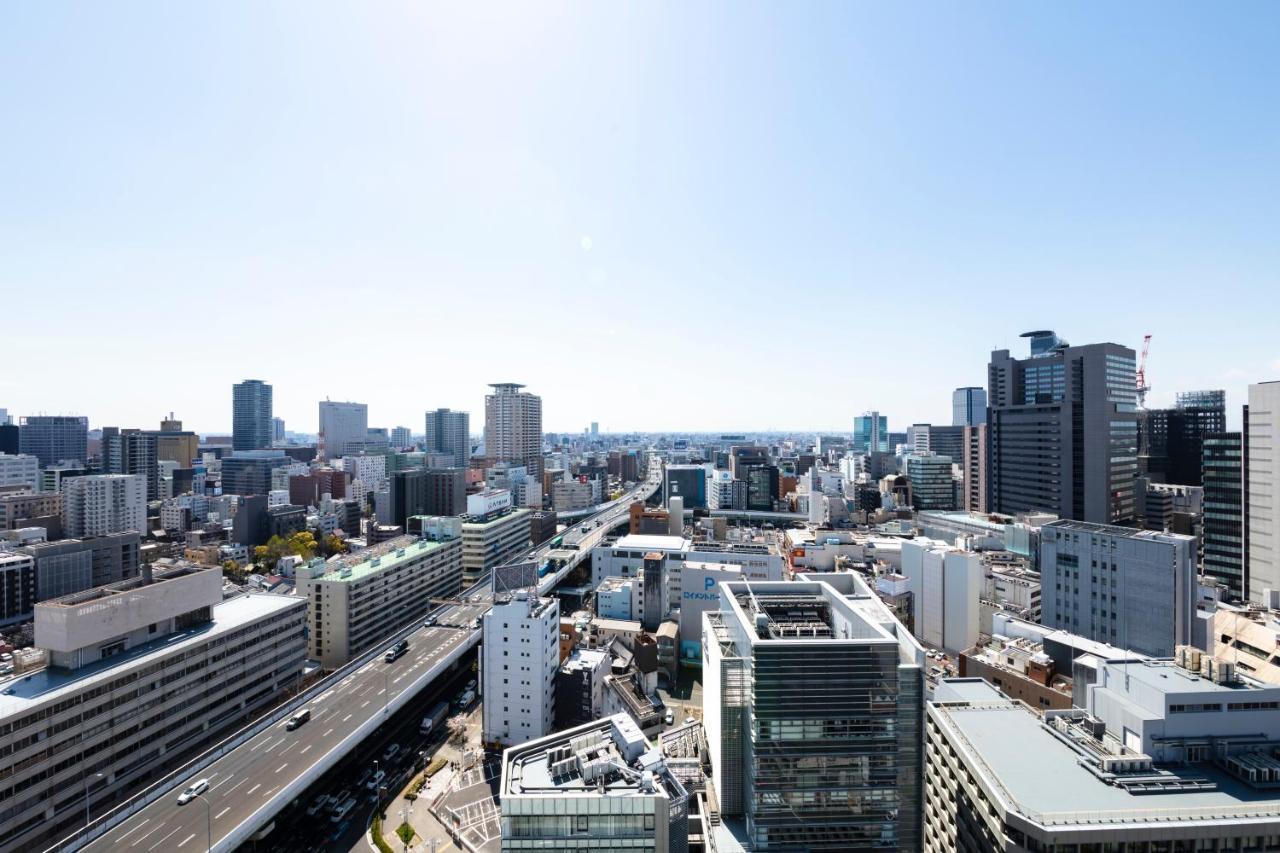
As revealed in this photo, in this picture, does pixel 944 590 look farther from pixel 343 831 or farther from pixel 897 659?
pixel 343 831

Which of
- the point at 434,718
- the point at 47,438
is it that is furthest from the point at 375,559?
the point at 47,438

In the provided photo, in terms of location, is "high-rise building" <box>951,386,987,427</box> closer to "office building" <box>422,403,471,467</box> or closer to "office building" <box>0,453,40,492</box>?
"office building" <box>422,403,471,467</box>

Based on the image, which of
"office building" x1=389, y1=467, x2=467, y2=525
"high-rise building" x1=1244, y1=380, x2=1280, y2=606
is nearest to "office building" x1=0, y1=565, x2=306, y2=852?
"office building" x1=389, y1=467, x2=467, y2=525

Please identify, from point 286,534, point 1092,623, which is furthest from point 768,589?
point 286,534

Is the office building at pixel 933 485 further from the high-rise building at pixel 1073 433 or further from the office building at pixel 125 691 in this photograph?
the office building at pixel 125 691

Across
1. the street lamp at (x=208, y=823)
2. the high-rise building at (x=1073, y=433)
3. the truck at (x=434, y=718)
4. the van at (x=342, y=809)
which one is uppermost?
the high-rise building at (x=1073, y=433)

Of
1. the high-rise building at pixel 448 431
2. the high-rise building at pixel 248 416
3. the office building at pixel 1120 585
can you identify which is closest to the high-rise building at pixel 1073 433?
the office building at pixel 1120 585
